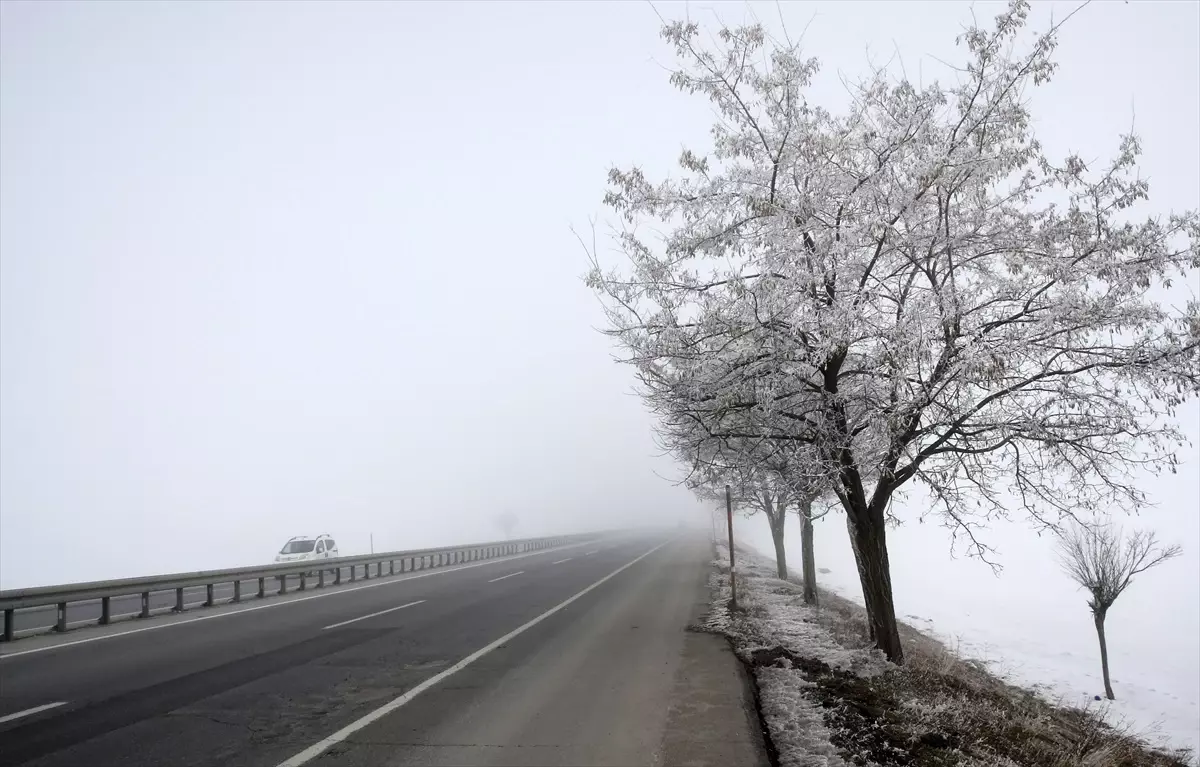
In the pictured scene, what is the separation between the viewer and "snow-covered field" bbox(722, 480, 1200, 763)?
1792 centimetres

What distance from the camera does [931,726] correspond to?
6.34 m

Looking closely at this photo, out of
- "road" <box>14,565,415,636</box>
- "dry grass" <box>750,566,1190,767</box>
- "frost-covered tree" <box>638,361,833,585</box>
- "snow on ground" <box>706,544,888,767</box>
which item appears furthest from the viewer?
"road" <box>14,565,415,636</box>

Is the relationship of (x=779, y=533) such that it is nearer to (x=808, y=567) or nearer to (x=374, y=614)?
(x=808, y=567)

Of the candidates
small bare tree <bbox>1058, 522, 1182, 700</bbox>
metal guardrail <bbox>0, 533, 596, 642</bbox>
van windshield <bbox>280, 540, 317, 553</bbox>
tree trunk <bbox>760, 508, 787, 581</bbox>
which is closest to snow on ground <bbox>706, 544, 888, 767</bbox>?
tree trunk <bbox>760, 508, 787, 581</bbox>

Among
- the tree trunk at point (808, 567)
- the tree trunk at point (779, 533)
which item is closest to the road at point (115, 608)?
the tree trunk at point (808, 567)

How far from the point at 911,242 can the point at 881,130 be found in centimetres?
180

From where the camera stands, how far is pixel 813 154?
8141mm

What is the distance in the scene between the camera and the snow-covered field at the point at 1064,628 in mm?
17922

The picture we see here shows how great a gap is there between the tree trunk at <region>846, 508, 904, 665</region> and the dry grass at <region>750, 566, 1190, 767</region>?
441mm

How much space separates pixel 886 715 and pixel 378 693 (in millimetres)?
5572

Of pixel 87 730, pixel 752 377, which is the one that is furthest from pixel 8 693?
pixel 752 377

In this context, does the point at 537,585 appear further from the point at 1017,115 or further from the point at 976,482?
the point at 1017,115

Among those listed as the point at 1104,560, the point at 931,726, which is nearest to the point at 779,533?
the point at 1104,560

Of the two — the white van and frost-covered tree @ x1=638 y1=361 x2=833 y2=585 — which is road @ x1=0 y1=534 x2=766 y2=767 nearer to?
frost-covered tree @ x1=638 y1=361 x2=833 y2=585
